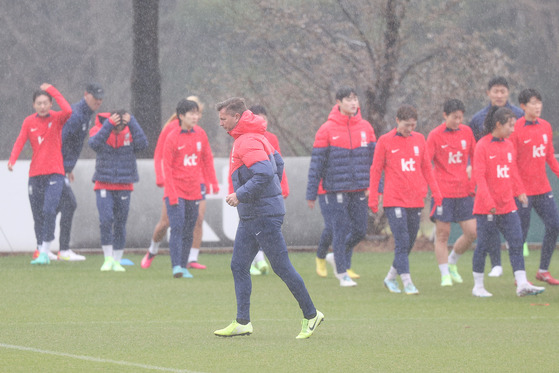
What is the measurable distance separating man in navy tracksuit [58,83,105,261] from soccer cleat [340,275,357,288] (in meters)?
4.29

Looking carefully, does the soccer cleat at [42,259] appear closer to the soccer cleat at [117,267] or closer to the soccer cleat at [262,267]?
the soccer cleat at [117,267]

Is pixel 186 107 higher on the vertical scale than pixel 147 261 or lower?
higher

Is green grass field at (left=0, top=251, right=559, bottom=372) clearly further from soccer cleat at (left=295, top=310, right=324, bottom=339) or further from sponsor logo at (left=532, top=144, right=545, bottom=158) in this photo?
sponsor logo at (left=532, top=144, right=545, bottom=158)

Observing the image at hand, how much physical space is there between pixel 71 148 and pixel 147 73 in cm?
715

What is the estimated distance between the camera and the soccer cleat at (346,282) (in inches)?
508

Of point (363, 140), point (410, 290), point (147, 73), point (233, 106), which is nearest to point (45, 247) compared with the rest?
point (363, 140)

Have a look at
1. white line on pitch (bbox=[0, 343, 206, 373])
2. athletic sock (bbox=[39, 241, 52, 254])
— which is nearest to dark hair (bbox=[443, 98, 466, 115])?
white line on pitch (bbox=[0, 343, 206, 373])

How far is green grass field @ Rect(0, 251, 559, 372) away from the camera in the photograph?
754 centimetres

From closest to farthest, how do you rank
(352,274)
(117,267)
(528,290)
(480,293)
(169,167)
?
(528,290)
(480,293)
(169,167)
(352,274)
(117,267)

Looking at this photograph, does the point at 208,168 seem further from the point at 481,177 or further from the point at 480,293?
the point at 480,293

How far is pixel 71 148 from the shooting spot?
16.2m

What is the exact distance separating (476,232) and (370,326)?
344 centimetres

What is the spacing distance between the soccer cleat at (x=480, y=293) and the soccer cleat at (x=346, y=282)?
161cm

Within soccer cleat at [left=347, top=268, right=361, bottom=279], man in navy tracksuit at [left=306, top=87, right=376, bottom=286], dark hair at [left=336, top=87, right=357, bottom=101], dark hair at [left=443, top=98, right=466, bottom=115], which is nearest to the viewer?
dark hair at [left=443, top=98, right=466, bottom=115]
